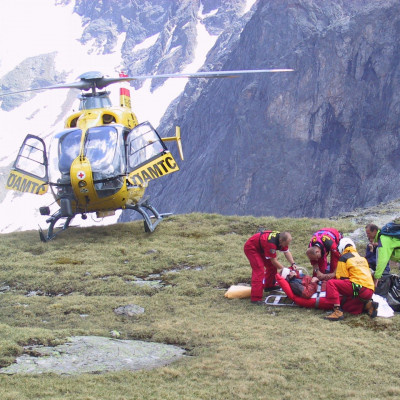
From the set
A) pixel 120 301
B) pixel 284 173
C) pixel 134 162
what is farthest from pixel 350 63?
pixel 120 301

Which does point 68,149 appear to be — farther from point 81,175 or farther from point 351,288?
point 351,288

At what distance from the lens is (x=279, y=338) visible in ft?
28.5

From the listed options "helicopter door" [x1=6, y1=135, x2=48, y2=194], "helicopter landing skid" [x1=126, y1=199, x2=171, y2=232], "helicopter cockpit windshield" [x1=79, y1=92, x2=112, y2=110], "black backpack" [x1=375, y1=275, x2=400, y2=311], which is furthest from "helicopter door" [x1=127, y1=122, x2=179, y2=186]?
"black backpack" [x1=375, y1=275, x2=400, y2=311]

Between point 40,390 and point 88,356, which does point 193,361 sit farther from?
point 40,390

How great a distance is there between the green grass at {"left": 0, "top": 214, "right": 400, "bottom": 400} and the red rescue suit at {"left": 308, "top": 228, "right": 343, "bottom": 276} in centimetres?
133

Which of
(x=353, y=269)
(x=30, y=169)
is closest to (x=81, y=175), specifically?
(x=30, y=169)

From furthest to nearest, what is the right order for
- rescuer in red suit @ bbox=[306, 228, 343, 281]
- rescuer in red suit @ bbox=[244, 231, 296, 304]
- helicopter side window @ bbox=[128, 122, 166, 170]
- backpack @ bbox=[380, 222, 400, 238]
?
helicopter side window @ bbox=[128, 122, 166, 170] < rescuer in red suit @ bbox=[244, 231, 296, 304] < rescuer in red suit @ bbox=[306, 228, 343, 281] < backpack @ bbox=[380, 222, 400, 238]

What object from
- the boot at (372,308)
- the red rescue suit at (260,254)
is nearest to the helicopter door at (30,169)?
the red rescue suit at (260,254)

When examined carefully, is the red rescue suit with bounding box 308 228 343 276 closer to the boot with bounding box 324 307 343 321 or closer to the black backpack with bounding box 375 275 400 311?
the black backpack with bounding box 375 275 400 311

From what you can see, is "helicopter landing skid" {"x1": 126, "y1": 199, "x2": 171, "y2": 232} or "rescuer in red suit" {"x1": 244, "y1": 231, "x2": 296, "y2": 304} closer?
"rescuer in red suit" {"x1": 244, "y1": 231, "x2": 296, "y2": 304}

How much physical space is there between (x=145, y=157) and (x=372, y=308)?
9.93 m

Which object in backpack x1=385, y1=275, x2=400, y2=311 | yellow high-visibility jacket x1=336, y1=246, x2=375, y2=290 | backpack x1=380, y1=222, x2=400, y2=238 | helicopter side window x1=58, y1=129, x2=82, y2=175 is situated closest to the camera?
yellow high-visibility jacket x1=336, y1=246, x2=375, y2=290

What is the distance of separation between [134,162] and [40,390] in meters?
11.3

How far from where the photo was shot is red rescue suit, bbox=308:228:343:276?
1098 centimetres
